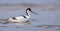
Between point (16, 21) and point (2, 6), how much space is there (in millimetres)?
8983

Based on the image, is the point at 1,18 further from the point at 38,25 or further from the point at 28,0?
the point at 28,0

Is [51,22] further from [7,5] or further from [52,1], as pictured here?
[52,1]

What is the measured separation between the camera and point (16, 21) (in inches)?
695

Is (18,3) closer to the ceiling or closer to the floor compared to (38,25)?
closer to the ceiling

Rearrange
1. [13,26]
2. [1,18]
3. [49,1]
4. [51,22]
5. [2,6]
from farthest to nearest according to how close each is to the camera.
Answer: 1. [49,1]
2. [2,6]
3. [1,18]
4. [51,22]
5. [13,26]

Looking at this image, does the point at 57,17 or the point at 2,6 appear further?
the point at 2,6

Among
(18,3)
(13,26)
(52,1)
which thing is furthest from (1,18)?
(52,1)

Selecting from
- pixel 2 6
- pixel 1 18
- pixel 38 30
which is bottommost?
pixel 38 30

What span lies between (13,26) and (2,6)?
10.6 meters

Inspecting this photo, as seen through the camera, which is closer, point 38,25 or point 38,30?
point 38,30

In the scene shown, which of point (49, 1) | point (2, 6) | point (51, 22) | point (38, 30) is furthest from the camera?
point (49, 1)

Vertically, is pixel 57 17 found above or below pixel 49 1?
below

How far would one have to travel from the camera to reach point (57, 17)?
1934 centimetres

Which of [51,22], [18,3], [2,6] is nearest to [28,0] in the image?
[18,3]
